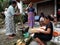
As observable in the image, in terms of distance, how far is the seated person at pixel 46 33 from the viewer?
259 inches

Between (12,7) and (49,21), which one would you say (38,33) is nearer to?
(49,21)

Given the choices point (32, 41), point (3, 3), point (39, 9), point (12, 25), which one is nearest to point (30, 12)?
point (12, 25)

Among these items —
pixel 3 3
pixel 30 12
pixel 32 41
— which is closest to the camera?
pixel 32 41

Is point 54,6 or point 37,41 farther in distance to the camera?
point 54,6

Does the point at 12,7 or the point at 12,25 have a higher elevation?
the point at 12,7

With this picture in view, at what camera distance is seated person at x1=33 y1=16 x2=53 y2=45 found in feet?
21.6

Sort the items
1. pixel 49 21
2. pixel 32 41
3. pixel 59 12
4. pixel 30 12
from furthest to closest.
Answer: pixel 59 12 < pixel 30 12 < pixel 32 41 < pixel 49 21

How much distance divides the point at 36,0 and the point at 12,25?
30.1 ft

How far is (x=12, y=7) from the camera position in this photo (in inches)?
403

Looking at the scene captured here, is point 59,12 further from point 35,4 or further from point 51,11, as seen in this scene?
point 35,4

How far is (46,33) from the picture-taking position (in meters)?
6.61

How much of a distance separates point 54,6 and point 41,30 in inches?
499

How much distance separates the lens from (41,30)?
22.1 feet

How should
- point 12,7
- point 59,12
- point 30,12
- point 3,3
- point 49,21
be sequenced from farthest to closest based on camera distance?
point 3,3 → point 59,12 → point 30,12 → point 12,7 → point 49,21
